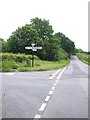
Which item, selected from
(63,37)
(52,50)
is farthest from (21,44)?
(63,37)

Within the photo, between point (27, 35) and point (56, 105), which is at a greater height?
point (27, 35)

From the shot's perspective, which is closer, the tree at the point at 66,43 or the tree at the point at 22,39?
the tree at the point at 22,39

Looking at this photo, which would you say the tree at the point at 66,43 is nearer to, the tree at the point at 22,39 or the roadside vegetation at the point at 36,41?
the roadside vegetation at the point at 36,41

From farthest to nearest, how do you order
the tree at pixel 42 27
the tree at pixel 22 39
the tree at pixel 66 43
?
the tree at pixel 66 43
the tree at pixel 42 27
the tree at pixel 22 39

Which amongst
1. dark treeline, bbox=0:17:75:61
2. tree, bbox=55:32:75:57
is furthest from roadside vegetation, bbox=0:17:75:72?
tree, bbox=55:32:75:57

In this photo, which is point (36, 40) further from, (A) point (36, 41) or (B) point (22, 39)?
(B) point (22, 39)

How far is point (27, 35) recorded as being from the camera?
80938 millimetres

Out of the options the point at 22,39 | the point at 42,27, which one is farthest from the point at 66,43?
the point at 22,39

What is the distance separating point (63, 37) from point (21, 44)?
2557 inches

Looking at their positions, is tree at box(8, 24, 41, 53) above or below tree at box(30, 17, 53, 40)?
Answer: below

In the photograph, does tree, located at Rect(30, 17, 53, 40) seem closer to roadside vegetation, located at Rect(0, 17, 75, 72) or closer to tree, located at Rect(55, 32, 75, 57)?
roadside vegetation, located at Rect(0, 17, 75, 72)

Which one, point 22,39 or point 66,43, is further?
point 66,43

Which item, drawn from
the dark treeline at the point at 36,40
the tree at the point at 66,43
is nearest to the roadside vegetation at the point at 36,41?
the dark treeline at the point at 36,40

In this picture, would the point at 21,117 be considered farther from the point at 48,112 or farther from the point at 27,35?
the point at 27,35
